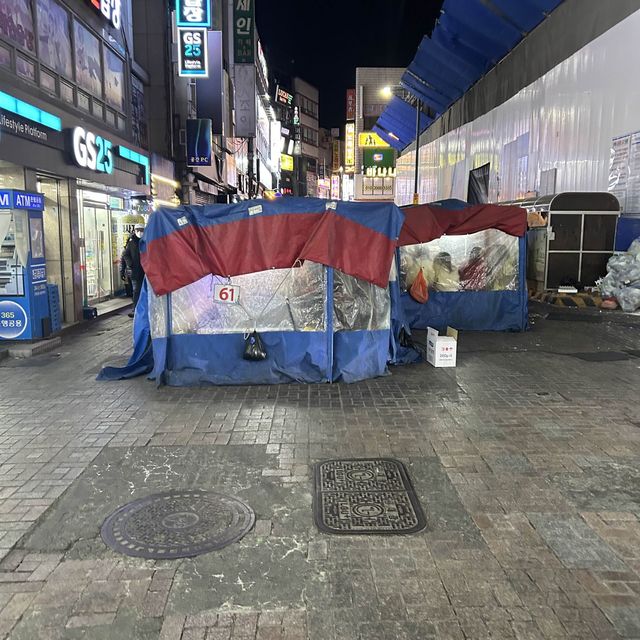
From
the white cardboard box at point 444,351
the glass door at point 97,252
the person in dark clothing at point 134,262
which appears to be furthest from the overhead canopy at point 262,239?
the glass door at point 97,252

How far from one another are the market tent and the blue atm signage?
6.82 meters

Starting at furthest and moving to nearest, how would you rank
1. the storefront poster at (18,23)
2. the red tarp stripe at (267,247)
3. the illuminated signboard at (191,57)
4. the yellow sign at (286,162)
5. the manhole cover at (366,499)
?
1. the yellow sign at (286,162)
2. the illuminated signboard at (191,57)
3. the storefront poster at (18,23)
4. the red tarp stripe at (267,247)
5. the manhole cover at (366,499)

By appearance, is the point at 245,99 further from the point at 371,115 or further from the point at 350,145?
the point at 350,145

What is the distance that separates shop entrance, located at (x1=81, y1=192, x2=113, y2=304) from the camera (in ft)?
47.8

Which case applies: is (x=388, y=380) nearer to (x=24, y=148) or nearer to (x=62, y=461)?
(x=62, y=461)

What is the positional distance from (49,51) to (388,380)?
32.0ft

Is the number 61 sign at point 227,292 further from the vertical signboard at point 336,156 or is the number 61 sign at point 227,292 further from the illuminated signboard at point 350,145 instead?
the vertical signboard at point 336,156

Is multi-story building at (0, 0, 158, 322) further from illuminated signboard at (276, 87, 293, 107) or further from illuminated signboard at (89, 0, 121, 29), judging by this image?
illuminated signboard at (276, 87, 293, 107)

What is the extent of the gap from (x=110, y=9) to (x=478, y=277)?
11585 millimetres

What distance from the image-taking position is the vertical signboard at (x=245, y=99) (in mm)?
33875

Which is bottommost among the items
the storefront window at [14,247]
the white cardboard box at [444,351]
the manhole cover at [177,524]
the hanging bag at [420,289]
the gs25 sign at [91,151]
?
the manhole cover at [177,524]

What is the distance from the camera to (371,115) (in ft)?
165

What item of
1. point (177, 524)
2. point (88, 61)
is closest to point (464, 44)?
point (88, 61)

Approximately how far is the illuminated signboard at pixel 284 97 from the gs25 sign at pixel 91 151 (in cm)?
6427
